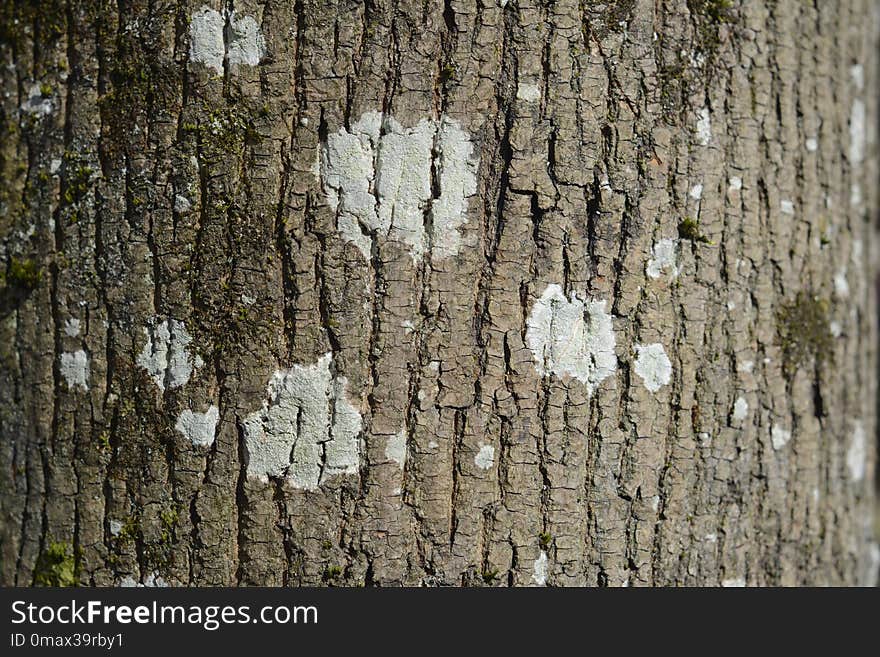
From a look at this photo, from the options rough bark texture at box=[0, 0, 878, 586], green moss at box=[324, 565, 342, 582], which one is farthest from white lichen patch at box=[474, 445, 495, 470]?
green moss at box=[324, 565, 342, 582]

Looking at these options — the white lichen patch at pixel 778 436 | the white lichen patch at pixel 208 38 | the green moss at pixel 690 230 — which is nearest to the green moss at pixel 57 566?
the white lichen patch at pixel 208 38

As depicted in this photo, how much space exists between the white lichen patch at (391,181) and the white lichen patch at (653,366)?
493 millimetres

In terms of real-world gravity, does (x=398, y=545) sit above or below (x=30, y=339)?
below

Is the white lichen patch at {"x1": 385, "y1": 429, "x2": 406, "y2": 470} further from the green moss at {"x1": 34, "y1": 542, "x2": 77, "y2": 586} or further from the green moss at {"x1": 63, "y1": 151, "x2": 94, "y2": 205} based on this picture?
the green moss at {"x1": 63, "y1": 151, "x2": 94, "y2": 205}

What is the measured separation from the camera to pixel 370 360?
1638 millimetres

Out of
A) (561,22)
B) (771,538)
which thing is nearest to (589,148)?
(561,22)

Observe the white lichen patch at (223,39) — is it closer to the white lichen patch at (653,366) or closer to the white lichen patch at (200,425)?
the white lichen patch at (200,425)

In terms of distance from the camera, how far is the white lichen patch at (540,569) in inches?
67.4

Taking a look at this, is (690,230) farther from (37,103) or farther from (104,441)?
(37,103)

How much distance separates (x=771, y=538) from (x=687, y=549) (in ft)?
0.90

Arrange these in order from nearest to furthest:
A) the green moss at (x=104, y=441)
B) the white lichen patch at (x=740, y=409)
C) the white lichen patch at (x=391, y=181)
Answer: the white lichen patch at (x=391, y=181) → the green moss at (x=104, y=441) → the white lichen patch at (x=740, y=409)

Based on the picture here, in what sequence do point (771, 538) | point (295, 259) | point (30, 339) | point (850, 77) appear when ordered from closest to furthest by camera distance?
1. point (295, 259)
2. point (30, 339)
3. point (771, 538)
4. point (850, 77)

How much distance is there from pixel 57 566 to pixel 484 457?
1.02 metres

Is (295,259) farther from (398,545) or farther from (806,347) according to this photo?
(806,347)
